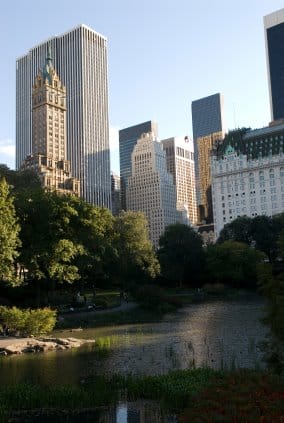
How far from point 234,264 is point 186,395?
8853 cm

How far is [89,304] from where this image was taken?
7181cm

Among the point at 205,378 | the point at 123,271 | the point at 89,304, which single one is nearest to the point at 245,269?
the point at 123,271

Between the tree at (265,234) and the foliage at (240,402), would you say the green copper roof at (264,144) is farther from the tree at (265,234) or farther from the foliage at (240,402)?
the foliage at (240,402)

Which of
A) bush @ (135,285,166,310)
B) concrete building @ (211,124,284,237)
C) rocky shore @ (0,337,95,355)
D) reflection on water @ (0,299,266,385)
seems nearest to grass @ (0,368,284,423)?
reflection on water @ (0,299,266,385)

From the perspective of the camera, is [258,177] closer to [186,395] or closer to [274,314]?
[274,314]

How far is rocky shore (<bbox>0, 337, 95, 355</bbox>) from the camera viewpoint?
35.3 m

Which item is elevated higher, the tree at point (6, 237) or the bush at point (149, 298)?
the tree at point (6, 237)

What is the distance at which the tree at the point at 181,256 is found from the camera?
4397 inches

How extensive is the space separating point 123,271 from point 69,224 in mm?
32978

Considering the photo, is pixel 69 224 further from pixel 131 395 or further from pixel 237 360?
pixel 131 395

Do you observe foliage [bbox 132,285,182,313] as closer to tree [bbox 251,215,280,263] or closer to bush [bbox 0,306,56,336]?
bush [bbox 0,306,56,336]

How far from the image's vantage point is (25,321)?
41.6 metres

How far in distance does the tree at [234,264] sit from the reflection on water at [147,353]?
56.2 meters

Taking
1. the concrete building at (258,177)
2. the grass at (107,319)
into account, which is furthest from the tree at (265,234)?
the grass at (107,319)
